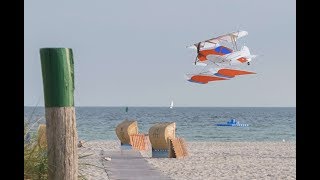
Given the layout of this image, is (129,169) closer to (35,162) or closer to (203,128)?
(35,162)

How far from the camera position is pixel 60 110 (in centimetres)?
684

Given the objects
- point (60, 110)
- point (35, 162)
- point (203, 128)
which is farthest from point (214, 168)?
point (203, 128)

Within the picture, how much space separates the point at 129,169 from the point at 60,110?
6.48m

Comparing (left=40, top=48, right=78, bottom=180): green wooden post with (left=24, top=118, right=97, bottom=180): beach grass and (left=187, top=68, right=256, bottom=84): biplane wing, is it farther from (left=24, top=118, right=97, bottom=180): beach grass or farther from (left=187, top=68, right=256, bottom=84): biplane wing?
(left=187, top=68, right=256, bottom=84): biplane wing

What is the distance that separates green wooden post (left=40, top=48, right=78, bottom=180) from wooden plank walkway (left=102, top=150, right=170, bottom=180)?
4.56 metres

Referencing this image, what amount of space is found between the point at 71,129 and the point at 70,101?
0.30m
